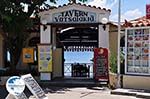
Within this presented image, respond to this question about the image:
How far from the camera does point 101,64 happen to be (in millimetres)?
19594

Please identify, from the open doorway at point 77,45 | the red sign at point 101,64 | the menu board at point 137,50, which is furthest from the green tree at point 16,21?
the menu board at point 137,50

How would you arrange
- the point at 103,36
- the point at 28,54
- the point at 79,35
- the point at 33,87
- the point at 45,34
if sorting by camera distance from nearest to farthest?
1. the point at 33,87
2. the point at 103,36
3. the point at 45,34
4. the point at 28,54
5. the point at 79,35

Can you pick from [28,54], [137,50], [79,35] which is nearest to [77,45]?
[79,35]

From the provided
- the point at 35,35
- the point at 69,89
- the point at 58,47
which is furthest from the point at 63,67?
the point at 69,89

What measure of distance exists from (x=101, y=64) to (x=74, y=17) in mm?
2707

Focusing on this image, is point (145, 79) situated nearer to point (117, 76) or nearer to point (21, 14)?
point (117, 76)

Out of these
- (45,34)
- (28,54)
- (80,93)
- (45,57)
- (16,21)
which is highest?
(16,21)

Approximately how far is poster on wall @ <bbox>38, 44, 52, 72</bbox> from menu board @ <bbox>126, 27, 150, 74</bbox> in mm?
4053

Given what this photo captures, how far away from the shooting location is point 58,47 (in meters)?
22.9

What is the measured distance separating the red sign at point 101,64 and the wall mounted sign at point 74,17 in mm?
1646

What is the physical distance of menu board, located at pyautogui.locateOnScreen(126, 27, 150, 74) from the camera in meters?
17.6

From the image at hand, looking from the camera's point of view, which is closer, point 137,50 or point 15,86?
point 15,86

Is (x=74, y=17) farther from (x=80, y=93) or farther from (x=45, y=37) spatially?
(x=80, y=93)

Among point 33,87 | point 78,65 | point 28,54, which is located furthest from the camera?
point 78,65
